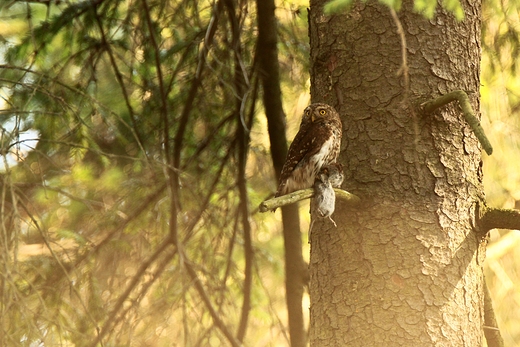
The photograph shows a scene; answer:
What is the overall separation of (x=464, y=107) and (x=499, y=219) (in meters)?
0.51

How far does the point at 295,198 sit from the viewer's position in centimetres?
227

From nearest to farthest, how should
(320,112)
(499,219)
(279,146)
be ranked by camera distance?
(499,219)
(320,112)
(279,146)

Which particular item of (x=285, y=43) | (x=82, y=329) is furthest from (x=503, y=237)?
(x=82, y=329)

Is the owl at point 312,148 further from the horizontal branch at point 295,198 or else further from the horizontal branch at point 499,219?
the horizontal branch at point 499,219

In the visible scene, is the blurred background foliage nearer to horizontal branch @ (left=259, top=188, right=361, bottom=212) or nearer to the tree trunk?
the tree trunk

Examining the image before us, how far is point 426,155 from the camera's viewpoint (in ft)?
8.70

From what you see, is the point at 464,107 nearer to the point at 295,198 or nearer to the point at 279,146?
the point at 295,198

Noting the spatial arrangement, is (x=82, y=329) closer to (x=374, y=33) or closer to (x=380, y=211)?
(x=380, y=211)

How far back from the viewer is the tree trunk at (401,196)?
8.38 feet

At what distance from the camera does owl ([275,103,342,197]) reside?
2.83 m

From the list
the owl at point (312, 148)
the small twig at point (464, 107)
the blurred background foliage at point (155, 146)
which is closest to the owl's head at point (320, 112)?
the owl at point (312, 148)

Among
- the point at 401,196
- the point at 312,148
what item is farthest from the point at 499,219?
the point at 312,148

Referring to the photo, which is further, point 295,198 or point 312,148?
point 312,148

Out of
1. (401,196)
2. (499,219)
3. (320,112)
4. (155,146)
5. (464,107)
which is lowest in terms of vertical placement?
(499,219)
